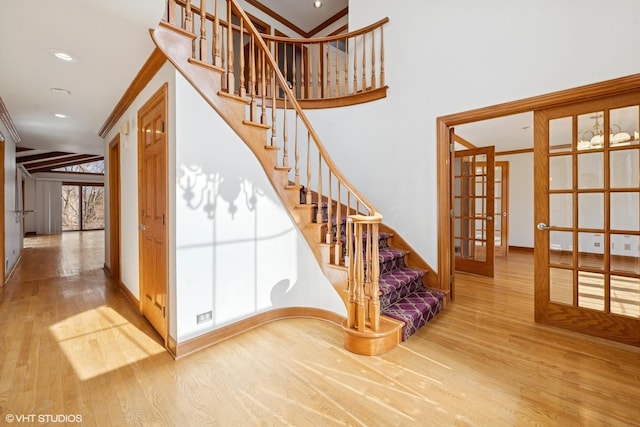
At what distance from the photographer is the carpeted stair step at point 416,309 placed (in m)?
2.46

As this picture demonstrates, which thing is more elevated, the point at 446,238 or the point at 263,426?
the point at 446,238

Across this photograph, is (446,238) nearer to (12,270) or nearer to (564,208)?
(564,208)

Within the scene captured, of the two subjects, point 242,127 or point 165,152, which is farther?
point 242,127

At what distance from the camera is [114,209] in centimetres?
442

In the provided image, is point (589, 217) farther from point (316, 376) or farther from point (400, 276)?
point (316, 376)

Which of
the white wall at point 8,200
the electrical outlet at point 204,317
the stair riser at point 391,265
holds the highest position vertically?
the white wall at point 8,200

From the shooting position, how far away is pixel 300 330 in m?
2.63

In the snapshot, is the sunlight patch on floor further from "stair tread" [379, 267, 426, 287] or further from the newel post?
"stair tread" [379, 267, 426, 287]

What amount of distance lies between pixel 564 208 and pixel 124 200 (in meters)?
4.84

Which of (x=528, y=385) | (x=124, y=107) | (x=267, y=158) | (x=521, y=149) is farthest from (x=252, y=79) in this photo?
(x=521, y=149)

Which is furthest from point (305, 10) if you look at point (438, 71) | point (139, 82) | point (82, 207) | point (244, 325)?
point (82, 207)

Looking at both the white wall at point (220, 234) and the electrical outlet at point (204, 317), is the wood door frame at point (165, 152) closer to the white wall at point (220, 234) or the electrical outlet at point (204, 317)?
the white wall at point (220, 234)

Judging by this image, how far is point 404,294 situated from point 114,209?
14.5ft

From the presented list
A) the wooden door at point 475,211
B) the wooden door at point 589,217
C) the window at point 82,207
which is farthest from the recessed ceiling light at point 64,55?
the window at point 82,207
